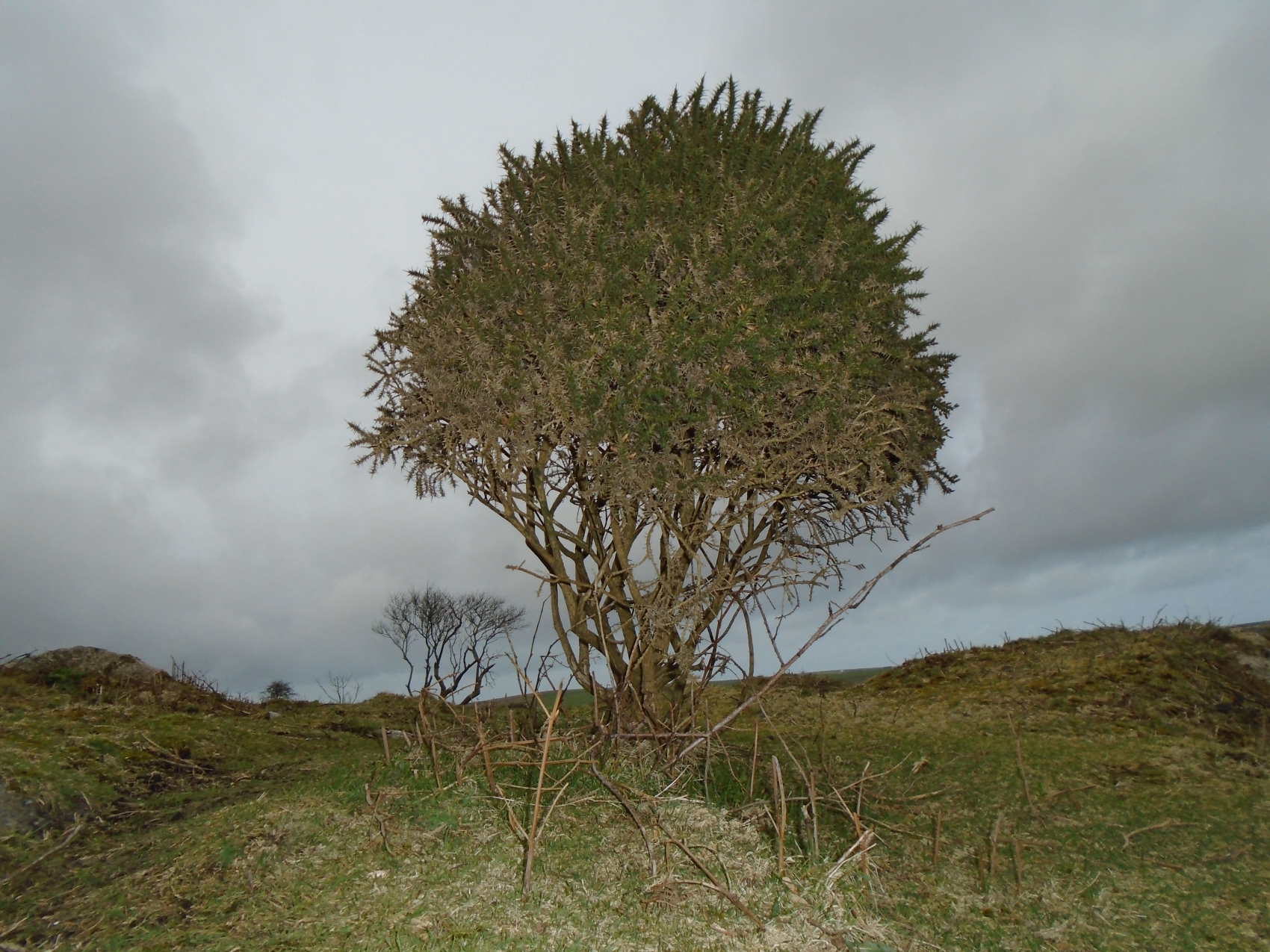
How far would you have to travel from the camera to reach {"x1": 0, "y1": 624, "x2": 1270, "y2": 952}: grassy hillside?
445cm

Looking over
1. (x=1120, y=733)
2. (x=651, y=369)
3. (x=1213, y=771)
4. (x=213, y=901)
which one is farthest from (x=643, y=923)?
(x=1120, y=733)

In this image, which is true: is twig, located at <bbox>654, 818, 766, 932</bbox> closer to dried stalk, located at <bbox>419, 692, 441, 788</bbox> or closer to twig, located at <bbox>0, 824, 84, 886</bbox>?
dried stalk, located at <bbox>419, 692, 441, 788</bbox>

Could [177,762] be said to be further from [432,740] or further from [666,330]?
[666,330]

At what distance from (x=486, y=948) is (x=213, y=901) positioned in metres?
1.90

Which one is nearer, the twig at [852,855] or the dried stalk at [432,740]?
the twig at [852,855]

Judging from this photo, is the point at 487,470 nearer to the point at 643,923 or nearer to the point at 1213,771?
the point at 643,923

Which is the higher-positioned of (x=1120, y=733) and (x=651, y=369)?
(x=651, y=369)

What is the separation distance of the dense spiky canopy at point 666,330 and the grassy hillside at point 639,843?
8.96 ft

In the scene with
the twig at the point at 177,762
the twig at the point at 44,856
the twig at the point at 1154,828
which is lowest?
the twig at the point at 1154,828

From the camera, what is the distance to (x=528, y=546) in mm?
8734

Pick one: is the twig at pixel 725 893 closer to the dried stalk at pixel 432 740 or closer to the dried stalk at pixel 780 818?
the dried stalk at pixel 780 818

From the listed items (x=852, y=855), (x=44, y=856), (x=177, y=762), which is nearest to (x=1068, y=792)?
(x=852, y=855)

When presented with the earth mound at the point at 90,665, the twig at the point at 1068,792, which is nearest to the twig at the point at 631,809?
the twig at the point at 1068,792

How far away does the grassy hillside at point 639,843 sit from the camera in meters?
4.45
